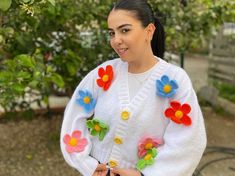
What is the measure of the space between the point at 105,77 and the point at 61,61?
2.36 metres

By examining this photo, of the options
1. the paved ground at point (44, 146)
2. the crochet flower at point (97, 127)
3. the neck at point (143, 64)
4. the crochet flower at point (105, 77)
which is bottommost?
the paved ground at point (44, 146)

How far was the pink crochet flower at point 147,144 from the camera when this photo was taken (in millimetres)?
1913

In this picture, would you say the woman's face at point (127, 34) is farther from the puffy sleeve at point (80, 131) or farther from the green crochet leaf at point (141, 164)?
the green crochet leaf at point (141, 164)

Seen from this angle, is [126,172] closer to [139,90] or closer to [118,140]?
[118,140]

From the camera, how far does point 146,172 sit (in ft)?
6.24

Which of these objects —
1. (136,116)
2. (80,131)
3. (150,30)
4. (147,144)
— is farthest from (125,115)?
(150,30)

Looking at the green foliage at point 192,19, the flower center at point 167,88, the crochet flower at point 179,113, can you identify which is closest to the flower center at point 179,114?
the crochet flower at point 179,113

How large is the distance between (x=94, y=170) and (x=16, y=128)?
3776 millimetres

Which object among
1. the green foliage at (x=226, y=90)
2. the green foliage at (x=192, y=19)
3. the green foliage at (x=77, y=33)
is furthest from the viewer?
the green foliage at (x=226, y=90)

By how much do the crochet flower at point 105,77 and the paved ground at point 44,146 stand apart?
91.1 inches

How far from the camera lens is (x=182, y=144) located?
1.84 meters

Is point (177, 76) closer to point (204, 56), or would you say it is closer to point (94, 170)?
point (94, 170)

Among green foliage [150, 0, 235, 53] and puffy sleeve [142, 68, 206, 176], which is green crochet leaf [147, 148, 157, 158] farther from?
green foliage [150, 0, 235, 53]

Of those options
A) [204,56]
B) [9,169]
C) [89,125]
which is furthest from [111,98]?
[204,56]
